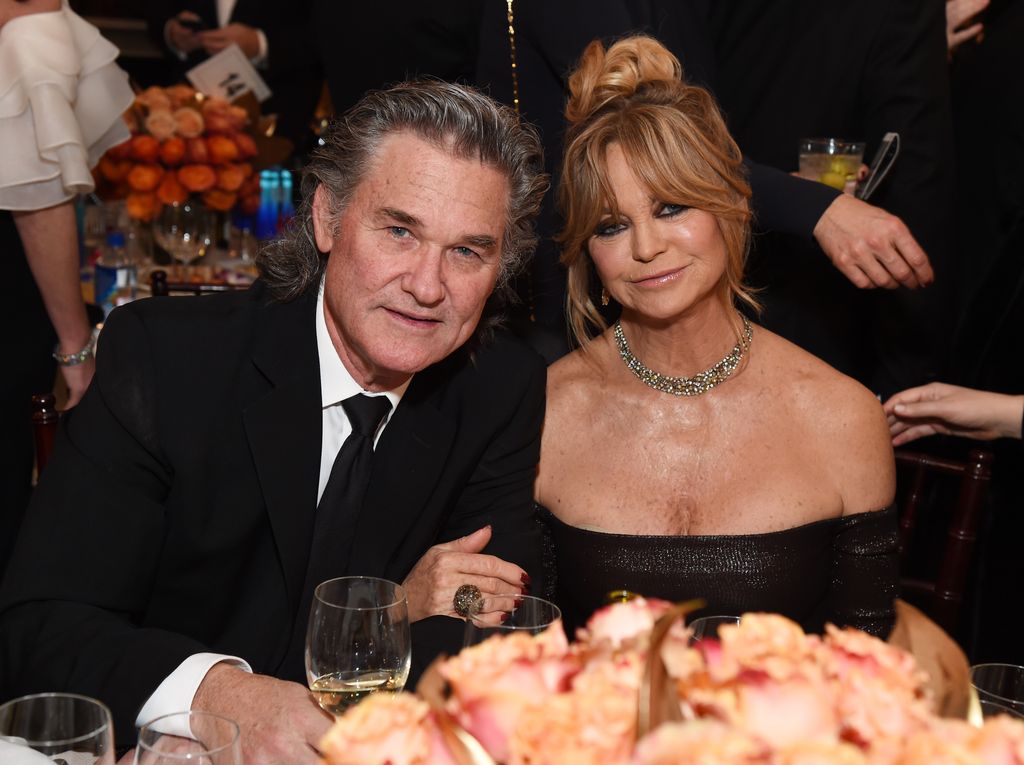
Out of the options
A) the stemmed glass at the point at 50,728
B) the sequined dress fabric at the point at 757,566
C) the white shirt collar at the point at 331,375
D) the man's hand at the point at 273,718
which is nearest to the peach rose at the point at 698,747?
the stemmed glass at the point at 50,728

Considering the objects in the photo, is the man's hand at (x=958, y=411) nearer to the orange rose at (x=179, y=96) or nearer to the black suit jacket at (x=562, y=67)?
the black suit jacket at (x=562, y=67)

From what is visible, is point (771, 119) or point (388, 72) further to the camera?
point (388, 72)

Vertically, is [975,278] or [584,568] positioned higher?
[975,278]

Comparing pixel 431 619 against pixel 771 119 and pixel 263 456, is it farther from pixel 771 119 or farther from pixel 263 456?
pixel 771 119

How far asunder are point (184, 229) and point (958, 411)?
2544 mm

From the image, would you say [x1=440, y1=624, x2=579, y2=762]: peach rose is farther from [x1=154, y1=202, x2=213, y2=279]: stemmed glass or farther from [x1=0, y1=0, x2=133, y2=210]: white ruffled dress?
[x1=154, y1=202, x2=213, y2=279]: stemmed glass

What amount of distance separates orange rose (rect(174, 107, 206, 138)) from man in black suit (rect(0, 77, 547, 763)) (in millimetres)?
1875

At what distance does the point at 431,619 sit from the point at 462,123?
32.0 inches

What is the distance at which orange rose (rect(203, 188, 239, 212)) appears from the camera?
12.8 ft

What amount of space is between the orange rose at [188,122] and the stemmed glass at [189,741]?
3021mm

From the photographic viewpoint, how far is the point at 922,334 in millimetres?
2973

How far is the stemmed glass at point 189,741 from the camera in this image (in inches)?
38.9

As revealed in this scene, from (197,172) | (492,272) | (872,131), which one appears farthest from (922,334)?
(197,172)

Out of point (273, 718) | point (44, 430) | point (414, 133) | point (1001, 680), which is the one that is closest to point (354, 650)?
point (273, 718)
